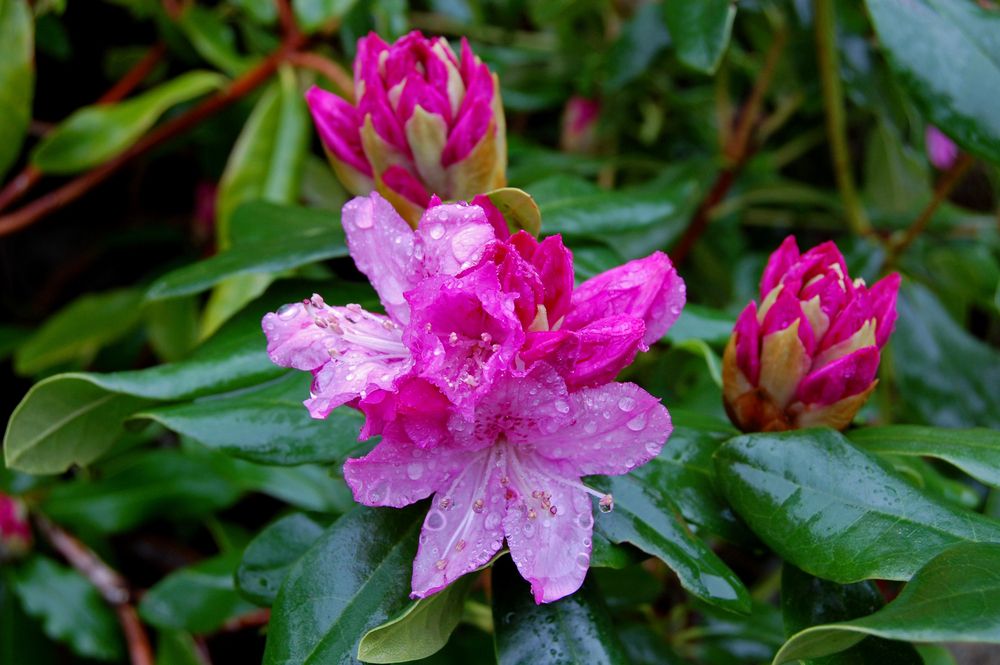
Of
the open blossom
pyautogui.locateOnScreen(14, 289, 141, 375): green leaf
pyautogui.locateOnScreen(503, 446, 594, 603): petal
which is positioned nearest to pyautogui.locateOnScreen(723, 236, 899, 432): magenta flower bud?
the open blossom

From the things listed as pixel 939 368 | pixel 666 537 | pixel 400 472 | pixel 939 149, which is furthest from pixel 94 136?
pixel 939 149

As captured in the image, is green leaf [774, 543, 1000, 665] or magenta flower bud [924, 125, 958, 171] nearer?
green leaf [774, 543, 1000, 665]

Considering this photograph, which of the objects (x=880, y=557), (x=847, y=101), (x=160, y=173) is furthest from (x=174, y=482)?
(x=847, y=101)

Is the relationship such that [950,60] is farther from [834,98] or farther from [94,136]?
[94,136]

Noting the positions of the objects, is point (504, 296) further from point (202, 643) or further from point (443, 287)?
point (202, 643)

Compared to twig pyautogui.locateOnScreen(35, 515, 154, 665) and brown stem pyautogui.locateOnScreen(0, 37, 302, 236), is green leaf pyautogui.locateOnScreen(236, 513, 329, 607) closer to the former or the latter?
twig pyautogui.locateOnScreen(35, 515, 154, 665)

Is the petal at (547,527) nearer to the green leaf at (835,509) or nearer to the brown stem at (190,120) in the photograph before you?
the green leaf at (835,509)
